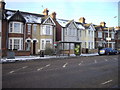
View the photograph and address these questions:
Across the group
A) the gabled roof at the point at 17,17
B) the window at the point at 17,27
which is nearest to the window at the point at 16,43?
the window at the point at 17,27

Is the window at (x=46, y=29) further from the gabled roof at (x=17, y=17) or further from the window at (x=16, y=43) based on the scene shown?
the window at (x=16, y=43)

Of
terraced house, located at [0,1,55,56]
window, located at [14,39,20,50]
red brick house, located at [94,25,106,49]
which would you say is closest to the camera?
terraced house, located at [0,1,55,56]

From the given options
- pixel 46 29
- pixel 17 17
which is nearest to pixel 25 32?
pixel 17 17

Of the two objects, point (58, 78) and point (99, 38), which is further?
point (99, 38)

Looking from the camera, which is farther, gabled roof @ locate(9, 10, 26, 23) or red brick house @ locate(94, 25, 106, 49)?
red brick house @ locate(94, 25, 106, 49)

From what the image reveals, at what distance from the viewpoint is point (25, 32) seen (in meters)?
27.6

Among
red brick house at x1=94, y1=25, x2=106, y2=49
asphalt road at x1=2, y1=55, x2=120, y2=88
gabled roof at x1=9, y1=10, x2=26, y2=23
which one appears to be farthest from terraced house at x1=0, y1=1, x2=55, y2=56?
red brick house at x1=94, y1=25, x2=106, y2=49

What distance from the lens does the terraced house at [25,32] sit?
25.8 m

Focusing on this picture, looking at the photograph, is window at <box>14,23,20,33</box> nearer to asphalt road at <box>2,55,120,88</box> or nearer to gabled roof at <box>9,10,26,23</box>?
gabled roof at <box>9,10,26,23</box>

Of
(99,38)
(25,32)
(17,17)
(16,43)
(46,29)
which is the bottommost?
(16,43)

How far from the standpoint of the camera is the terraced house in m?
25.8

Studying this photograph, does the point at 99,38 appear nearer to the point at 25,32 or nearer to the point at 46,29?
the point at 46,29

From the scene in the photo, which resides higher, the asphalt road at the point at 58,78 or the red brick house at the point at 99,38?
the red brick house at the point at 99,38

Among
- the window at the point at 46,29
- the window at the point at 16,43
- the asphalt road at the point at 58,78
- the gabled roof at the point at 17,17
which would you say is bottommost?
the asphalt road at the point at 58,78
